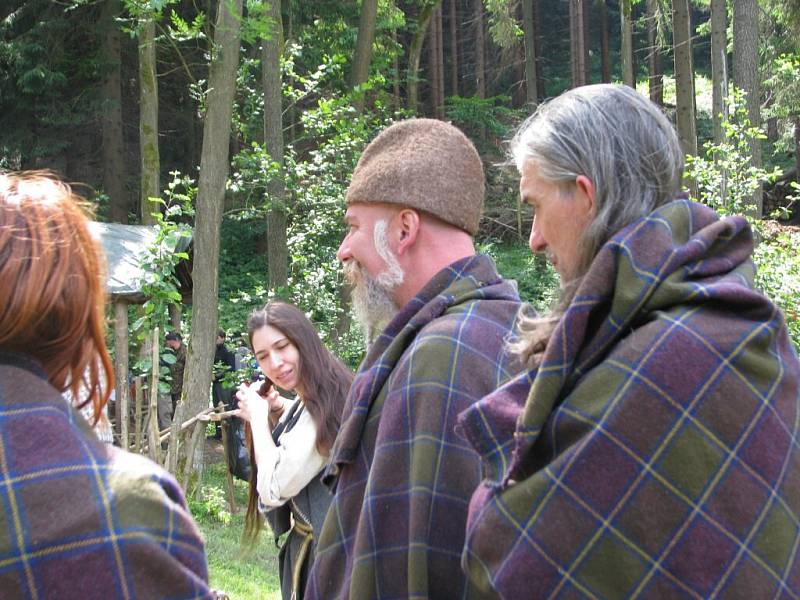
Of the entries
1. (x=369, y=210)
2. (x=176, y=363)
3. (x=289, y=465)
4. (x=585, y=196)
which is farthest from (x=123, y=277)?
(x=585, y=196)

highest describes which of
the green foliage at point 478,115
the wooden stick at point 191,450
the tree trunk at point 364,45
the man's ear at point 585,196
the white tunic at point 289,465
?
the green foliage at point 478,115

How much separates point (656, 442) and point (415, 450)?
747 mm

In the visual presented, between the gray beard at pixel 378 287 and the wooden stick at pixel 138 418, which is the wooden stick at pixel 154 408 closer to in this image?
the wooden stick at pixel 138 418

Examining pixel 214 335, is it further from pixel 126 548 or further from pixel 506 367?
pixel 126 548

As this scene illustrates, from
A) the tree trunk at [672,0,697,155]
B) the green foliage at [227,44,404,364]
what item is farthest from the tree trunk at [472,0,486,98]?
the green foliage at [227,44,404,364]

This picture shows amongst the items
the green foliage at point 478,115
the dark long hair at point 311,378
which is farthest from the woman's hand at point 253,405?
the green foliage at point 478,115

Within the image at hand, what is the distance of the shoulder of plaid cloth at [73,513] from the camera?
1.45 m

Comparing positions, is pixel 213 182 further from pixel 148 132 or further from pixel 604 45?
pixel 604 45

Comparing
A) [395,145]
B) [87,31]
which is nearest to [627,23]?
[87,31]

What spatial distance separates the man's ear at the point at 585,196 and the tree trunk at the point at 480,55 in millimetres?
30372

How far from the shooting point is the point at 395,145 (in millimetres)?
2791

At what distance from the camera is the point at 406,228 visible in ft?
8.82

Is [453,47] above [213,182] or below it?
above

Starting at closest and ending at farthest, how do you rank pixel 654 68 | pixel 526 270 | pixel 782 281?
pixel 782 281
pixel 526 270
pixel 654 68
